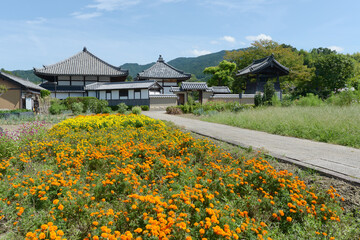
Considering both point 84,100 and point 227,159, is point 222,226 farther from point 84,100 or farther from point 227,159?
point 84,100

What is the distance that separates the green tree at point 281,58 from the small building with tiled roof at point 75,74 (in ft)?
65.6

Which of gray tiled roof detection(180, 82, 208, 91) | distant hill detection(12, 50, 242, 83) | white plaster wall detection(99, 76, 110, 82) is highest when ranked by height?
distant hill detection(12, 50, 242, 83)

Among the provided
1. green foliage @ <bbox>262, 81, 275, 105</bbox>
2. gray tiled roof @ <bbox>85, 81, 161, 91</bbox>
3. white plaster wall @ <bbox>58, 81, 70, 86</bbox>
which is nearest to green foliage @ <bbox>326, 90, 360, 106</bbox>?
green foliage @ <bbox>262, 81, 275, 105</bbox>

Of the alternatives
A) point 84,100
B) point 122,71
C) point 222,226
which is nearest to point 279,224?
point 222,226

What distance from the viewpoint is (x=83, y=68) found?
101 feet

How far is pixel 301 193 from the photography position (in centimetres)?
311

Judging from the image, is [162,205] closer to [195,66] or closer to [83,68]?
[83,68]

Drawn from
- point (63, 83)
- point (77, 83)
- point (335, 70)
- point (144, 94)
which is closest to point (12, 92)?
point (63, 83)

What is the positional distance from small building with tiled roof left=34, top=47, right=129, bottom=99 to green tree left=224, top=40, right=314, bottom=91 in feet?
65.6

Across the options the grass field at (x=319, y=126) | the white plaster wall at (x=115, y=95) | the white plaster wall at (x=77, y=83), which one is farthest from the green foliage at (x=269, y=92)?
the white plaster wall at (x=77, y=83)

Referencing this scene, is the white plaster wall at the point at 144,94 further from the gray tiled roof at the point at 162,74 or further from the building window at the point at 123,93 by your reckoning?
the gray tiled roof at the point at 162,74

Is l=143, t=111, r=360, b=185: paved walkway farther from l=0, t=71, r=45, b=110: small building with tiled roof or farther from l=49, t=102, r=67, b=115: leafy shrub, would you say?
l=0, t=71, r=45, b=110: small building with tiled roof

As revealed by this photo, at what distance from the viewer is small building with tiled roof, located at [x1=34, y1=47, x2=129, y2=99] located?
2872cm

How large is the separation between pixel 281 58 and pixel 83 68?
29462 millimetres
